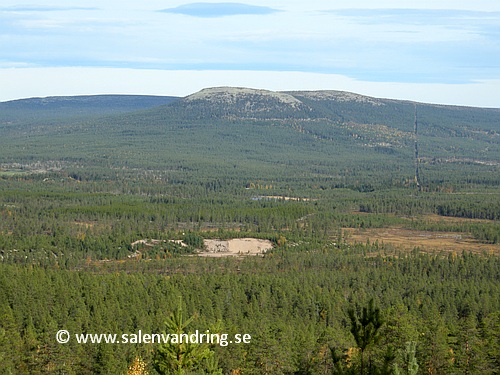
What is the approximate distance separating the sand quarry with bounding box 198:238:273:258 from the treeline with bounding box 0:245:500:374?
811cm

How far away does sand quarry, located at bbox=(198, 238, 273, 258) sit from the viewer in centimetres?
12962

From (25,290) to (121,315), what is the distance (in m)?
12.4

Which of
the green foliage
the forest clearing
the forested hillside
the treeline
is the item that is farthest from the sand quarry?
the green foliage

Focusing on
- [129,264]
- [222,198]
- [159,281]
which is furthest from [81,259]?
[222,198]

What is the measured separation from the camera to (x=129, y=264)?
4405 inches

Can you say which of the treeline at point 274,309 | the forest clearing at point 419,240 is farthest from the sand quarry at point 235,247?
the forest clearing at point 419,240

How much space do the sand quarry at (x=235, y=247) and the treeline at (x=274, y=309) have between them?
26.6 ft

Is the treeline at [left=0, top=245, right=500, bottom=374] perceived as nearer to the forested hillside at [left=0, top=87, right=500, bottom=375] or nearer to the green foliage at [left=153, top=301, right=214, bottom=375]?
the forested hillside at [left=0, top=87, right=500, bottom=375]

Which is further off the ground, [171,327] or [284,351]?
[171,327]

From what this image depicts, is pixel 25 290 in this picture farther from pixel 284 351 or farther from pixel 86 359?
pixel 284 351

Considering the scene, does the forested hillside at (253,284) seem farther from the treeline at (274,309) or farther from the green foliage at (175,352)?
the treeline at (274,309)

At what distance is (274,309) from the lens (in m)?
82.2

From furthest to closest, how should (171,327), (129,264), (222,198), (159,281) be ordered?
1. (222,198)
2. (129,264)
3. (159,281)
4. (171,327)

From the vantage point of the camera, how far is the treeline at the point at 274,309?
55406 mm
